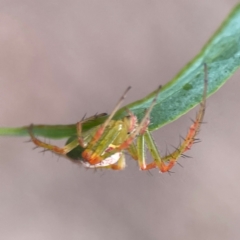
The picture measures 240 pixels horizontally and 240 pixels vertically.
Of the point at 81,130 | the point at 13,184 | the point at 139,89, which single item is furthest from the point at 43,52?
the point at 81,130

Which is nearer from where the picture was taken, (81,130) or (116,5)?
(81,130)

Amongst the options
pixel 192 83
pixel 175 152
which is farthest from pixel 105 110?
pixel 192 83

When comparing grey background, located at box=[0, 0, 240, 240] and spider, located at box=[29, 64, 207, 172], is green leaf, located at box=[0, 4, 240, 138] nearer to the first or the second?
spider, located at box=[29, 64, 207, 172]

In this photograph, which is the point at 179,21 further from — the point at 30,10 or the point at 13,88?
the point at 13,88

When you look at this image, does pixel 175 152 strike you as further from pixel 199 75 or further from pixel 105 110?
pixel 105 110

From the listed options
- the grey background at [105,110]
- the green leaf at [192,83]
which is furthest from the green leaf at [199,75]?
the grey background at [105,110]

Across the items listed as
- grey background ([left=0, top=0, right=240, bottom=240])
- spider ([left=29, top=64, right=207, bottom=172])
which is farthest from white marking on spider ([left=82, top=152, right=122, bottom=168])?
grey background ([left=0, top=0, right=240, bottom=240])

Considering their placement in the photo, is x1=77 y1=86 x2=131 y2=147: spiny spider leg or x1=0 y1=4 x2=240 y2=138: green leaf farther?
x1=77 y1=86 x2=131 y2=147: spiny spider leg
